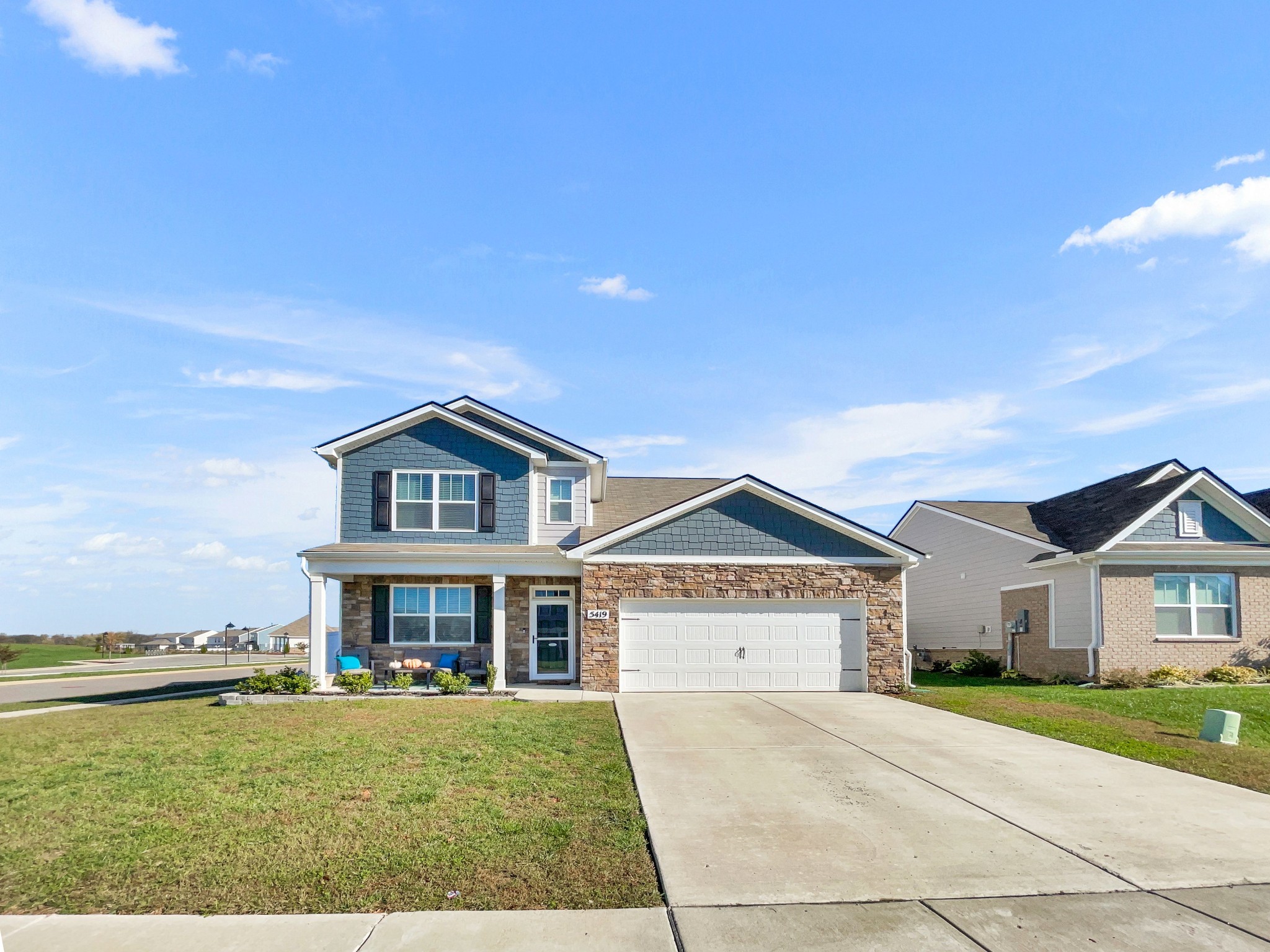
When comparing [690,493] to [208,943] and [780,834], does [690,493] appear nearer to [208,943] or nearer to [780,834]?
[780,834]

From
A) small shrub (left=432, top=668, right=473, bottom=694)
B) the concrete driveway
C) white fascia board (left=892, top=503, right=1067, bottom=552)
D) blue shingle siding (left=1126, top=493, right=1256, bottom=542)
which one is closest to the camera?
the concrete driveway

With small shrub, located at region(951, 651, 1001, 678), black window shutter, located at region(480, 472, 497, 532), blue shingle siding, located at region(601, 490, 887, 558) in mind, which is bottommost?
small shrub, located at region(951, 651, 1001, 678)

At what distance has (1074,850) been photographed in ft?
22.7

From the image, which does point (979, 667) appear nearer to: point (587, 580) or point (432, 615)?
point (587, 580)

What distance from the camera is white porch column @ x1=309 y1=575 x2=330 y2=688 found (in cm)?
1817

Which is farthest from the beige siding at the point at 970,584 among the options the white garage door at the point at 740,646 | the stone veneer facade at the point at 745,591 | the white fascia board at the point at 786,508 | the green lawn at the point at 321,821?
the green lawn at the point at 321,821

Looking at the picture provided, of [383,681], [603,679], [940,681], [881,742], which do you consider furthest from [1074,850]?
[940,681]

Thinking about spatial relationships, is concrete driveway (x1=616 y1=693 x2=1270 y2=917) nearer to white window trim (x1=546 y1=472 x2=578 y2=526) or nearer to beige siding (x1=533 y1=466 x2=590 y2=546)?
beige siding (x1=533 y1=466 x2=590 y2=546)

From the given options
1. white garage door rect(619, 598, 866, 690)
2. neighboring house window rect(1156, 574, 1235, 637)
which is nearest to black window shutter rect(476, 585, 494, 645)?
white garage door rect(619, 598, 866, 690)

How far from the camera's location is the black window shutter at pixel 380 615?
66.2 feet

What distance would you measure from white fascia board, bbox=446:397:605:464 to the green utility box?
43.4 ft

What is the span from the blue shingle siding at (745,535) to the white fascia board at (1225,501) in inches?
297

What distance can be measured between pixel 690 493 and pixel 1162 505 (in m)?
12.0

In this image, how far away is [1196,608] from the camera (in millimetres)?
21578
